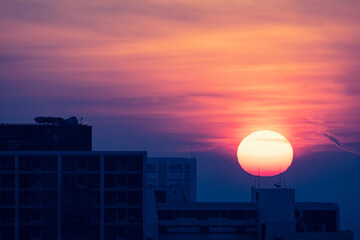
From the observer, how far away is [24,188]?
97.6m

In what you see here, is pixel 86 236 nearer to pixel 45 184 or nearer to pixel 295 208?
pixel 45 184

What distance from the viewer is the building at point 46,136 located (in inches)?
4555

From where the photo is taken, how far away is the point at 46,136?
118188 mm

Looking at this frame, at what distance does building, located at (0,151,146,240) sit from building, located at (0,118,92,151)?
14915 millimetres

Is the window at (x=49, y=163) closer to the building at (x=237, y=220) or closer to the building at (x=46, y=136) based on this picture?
the building at (x=46, y=136)

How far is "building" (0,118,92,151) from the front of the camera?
380ft

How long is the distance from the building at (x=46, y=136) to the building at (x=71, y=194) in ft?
48.9

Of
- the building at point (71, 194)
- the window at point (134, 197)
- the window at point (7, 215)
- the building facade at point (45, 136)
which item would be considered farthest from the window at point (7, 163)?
the window at point (134, 197)

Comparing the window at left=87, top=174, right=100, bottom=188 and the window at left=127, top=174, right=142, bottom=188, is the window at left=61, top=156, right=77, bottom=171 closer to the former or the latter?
the window at left=87, top=174, right=100, bottom=188

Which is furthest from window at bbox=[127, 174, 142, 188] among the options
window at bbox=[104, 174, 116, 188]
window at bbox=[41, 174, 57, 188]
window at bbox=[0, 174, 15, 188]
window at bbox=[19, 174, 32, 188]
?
window at bbox=[0, 174, 15, 188]

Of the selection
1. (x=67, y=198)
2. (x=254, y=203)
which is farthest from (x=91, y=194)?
(x=254, y=203)

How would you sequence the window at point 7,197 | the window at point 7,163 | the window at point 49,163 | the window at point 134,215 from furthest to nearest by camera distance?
the window at point 49,163
the window at point 7,163
the window at point 134,215
the window at point 7,197

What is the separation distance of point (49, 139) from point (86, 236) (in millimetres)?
25137

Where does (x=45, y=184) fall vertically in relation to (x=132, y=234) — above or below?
above
